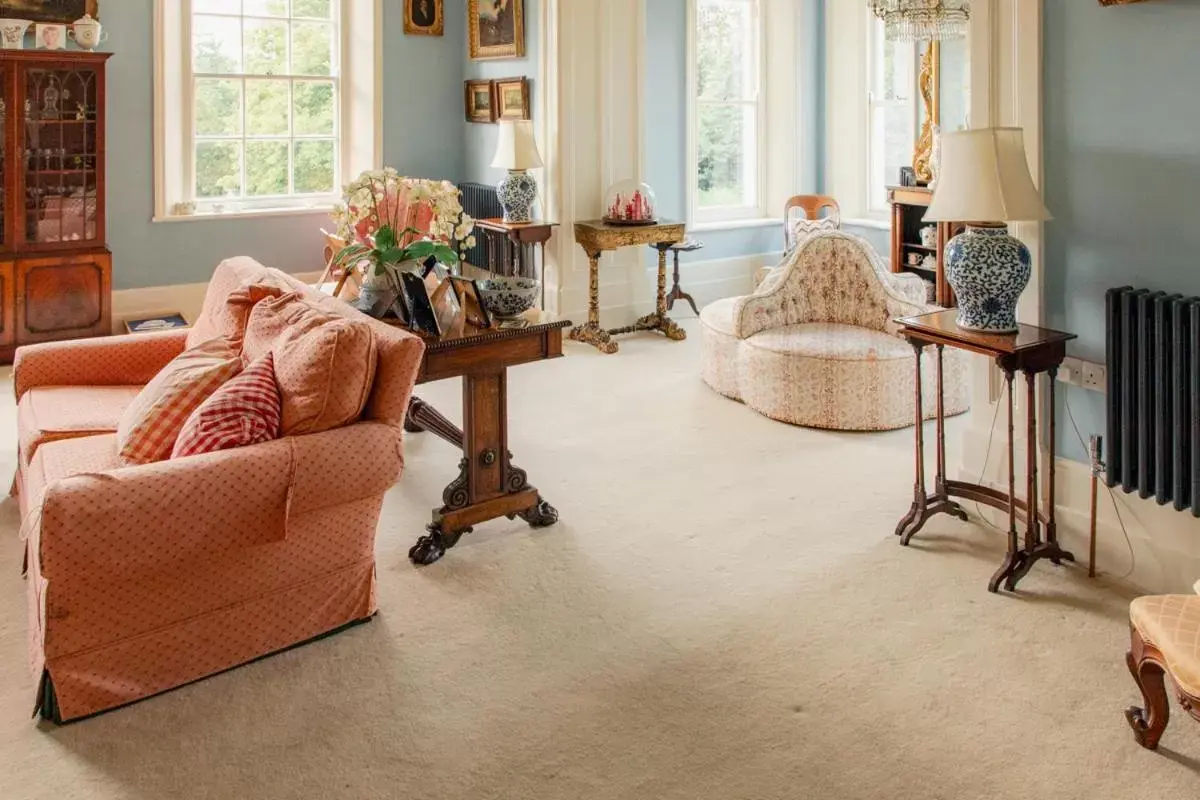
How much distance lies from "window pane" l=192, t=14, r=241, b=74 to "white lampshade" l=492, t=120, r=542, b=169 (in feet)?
7.22

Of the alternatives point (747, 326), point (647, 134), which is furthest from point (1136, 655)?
point (647, 134)

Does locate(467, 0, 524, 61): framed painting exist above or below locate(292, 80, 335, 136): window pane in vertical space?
above

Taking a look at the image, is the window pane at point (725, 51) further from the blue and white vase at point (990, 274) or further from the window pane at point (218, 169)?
the blue and white vase at point (990, 274)

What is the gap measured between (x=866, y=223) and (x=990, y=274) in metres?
5.33

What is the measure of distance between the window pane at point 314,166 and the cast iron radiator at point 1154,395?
20.2 feet

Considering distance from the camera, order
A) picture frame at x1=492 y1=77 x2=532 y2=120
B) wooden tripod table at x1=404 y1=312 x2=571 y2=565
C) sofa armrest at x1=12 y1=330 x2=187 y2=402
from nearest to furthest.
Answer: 1. wooden tripod table at x1=404 y1=312 x2=571 y2=565
2. sofa armrest at x1=12 y1=330 x2=187 y2=402
3. picture frame at x1=492 y1=77 x2=532 y2=120

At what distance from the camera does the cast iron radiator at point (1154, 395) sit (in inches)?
116

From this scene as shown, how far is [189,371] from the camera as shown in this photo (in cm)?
310

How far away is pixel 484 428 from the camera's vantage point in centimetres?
366

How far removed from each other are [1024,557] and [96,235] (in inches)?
229

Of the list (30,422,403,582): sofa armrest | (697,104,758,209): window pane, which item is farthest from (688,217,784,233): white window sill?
(30,422,403,582): sofa armrest

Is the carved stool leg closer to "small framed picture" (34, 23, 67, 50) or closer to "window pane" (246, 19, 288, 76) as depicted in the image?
"small framed picture" (34, 23, 67, 50)

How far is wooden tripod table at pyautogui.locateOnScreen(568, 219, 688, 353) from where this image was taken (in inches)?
268

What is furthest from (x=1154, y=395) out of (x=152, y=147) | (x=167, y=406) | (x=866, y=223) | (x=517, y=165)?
(x=152, y=147)
